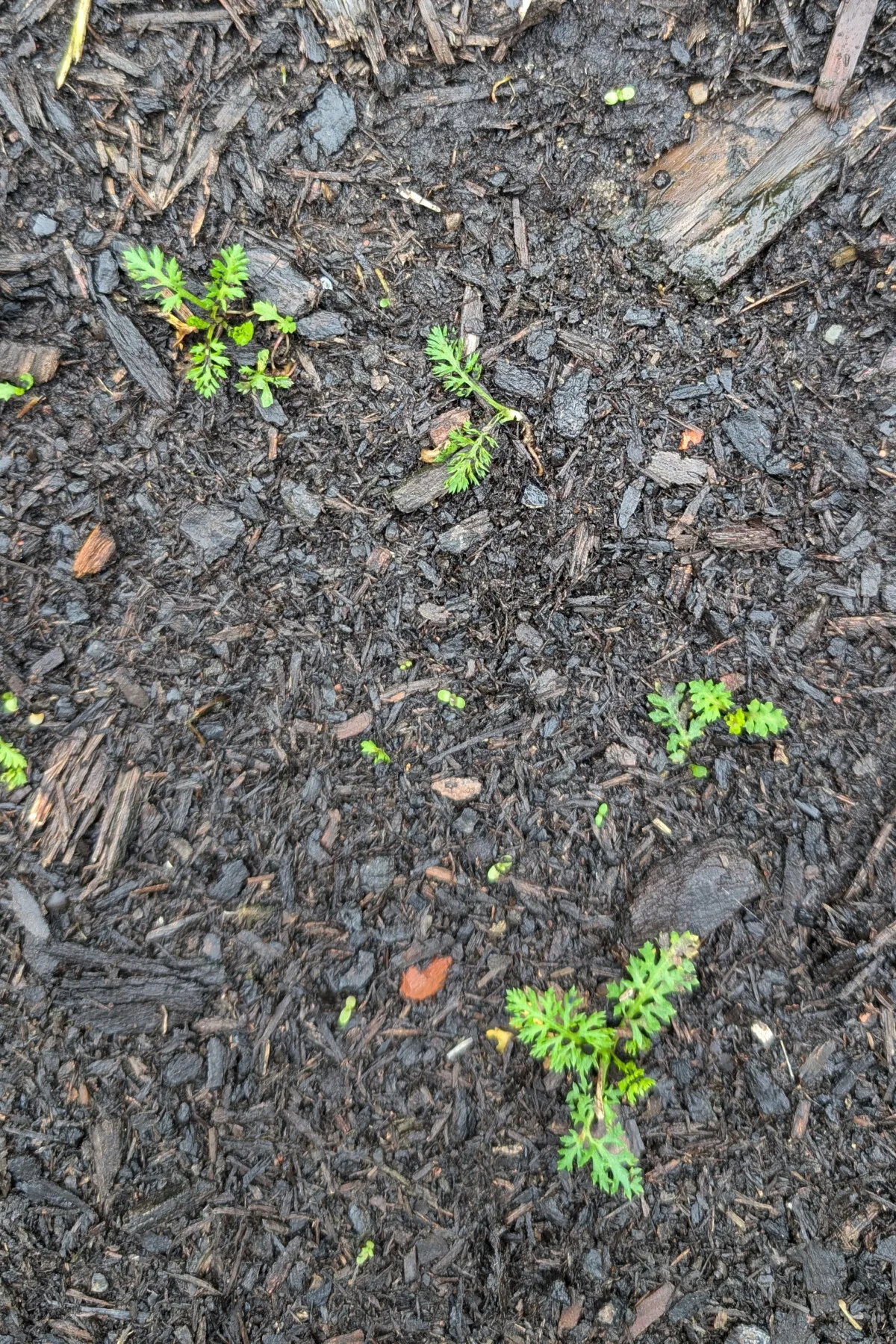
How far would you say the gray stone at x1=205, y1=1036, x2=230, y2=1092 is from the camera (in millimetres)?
2561

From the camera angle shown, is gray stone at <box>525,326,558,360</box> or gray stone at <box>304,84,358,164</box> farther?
gray stone at <box>525,326,558,360</box>

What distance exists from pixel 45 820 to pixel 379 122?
283 centimetres

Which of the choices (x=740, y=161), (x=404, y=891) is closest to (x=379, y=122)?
(x=740, y=161)

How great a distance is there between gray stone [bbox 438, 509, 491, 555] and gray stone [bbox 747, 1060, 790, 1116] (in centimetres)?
220

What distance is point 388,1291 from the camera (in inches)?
96.3

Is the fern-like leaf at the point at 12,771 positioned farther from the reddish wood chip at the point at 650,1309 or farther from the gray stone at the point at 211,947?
the reddish wood chip at the point at 650,1309

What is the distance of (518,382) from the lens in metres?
2.76

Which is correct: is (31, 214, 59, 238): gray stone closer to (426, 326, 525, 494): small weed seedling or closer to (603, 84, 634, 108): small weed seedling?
(426, 326, 525, 494): small weed seedling

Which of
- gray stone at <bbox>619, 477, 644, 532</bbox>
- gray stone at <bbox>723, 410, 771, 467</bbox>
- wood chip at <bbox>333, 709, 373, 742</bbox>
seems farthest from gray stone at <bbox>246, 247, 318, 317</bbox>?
gray stone at <bbox>723, 410, 771, 467</bbox>

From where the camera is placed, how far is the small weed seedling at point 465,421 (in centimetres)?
271

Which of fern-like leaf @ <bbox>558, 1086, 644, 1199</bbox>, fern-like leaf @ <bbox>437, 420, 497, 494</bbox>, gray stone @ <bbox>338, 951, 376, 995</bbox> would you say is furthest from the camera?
fern-like leaf @ <bbox>437, 420, 497, 494</bbox>

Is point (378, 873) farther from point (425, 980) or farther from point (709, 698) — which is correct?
point (709, 698)

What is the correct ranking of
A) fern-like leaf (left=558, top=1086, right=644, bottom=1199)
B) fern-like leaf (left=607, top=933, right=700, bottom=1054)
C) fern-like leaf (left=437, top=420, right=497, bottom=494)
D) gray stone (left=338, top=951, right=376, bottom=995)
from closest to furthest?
fern-like leaf (left=558, top=1086, right=644, bottom=1199)
fern-like leaf (left=607, top=933, right=700, bottom=1054)
gray stone (left=338, top=951, right=376, bottom=995)
fern-like leaf (left=437, top=420, right=497, bottom=494)

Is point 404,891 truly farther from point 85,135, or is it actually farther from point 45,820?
point 85,135
